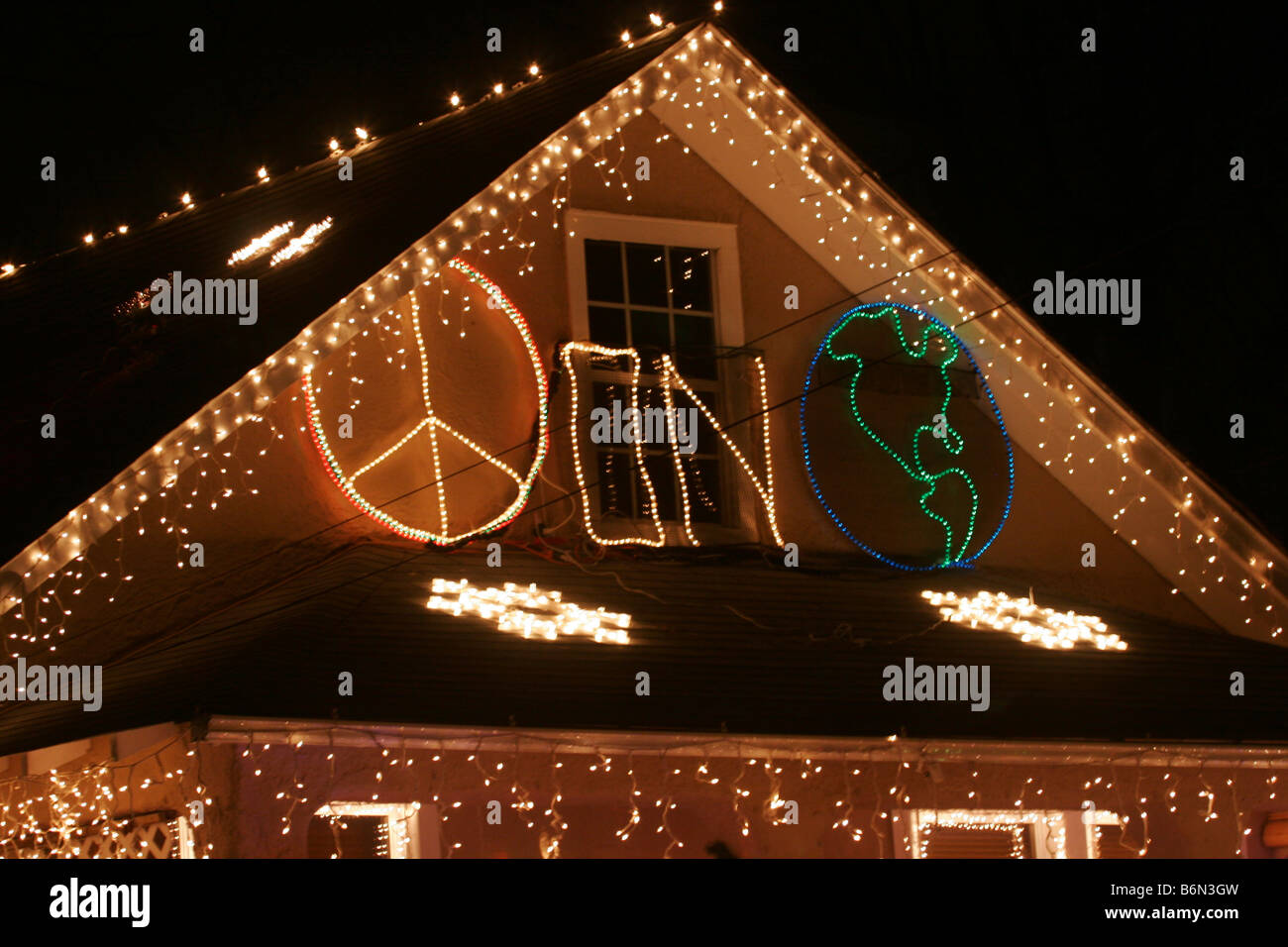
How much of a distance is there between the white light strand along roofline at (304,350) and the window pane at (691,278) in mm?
1220

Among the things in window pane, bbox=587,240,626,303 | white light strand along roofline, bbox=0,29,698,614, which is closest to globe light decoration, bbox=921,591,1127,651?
window pane, bbox=587,240,626,303

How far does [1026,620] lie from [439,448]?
11.6ft

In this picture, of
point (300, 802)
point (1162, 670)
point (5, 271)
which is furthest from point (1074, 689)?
point (5, 271)

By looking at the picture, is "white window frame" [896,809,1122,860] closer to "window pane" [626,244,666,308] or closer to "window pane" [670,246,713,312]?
"window pane" [670,246,713,312]

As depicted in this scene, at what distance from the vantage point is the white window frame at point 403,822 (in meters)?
7.23

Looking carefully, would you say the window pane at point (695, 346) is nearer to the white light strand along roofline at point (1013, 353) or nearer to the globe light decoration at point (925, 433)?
the globe light decoration at point (925, 433)

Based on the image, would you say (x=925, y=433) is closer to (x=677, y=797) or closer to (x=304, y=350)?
(x=677, y=797)

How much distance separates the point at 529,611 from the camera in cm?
805

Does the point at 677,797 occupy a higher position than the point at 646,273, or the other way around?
the point at 646,273

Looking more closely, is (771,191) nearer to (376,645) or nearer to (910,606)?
(910,606)

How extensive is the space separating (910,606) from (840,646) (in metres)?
1.11

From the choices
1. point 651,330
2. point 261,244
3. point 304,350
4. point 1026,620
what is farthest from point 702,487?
point 304,350

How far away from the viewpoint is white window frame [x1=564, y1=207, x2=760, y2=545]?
9.84 metres

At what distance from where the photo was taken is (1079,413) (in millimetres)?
10477
